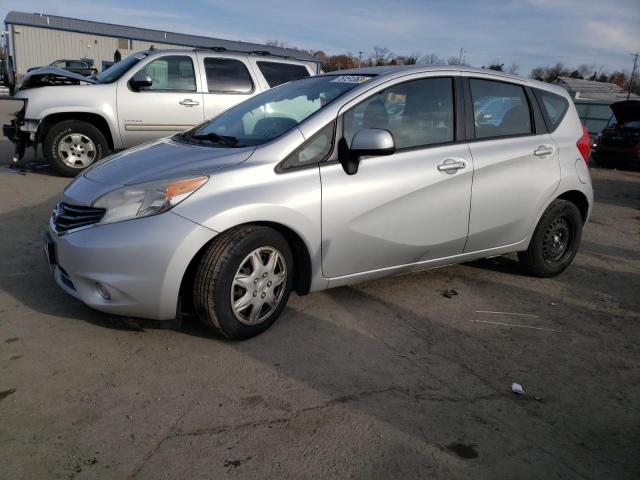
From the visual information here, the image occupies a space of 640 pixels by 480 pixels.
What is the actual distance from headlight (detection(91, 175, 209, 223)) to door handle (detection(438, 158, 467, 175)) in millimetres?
1729

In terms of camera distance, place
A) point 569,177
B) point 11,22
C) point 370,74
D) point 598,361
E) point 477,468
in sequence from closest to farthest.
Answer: point 477,468 → point 598,361 → point 370,74 → point 569,177 → point 11,22

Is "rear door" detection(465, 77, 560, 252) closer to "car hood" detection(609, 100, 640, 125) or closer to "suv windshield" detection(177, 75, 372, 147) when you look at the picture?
"suv windshield" detection(177, 75, 372, 147)

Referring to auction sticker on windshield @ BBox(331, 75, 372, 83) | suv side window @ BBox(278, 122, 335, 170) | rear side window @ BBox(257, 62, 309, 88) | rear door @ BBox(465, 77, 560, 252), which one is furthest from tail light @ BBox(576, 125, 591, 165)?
rear side window @ BBox(257, 62, 309, 88)

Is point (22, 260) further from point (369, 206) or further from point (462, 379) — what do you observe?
point (462, 379)

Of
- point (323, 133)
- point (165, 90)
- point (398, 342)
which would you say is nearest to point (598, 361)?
point (398, 342)

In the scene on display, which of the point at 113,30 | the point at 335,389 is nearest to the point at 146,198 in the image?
the point at 335,389

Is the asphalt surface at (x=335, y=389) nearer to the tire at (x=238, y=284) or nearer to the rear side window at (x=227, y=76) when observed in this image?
the tire at (x=238, y=284)

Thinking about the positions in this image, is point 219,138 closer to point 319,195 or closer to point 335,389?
point 319,195

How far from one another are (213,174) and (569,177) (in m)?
3.15

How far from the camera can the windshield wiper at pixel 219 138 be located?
365cm

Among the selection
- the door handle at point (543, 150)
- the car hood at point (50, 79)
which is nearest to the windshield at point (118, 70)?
the car hood at point (50, 79)

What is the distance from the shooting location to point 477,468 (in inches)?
92.7

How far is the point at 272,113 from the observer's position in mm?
3934

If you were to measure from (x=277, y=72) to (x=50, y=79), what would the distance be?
11.2ft
